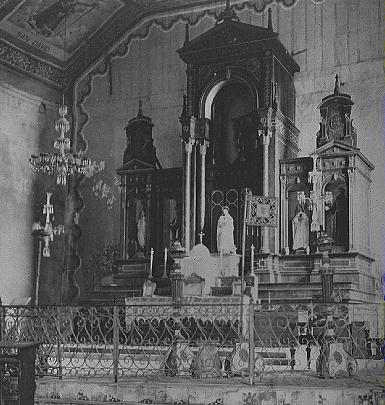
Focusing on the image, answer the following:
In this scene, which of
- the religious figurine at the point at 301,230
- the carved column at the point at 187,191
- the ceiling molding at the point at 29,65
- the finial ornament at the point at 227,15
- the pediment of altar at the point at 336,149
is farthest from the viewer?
the ceiling molding at the point at 29,65

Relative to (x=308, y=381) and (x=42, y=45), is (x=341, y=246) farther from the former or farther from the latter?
(x=42, y=45)

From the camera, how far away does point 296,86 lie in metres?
13.8

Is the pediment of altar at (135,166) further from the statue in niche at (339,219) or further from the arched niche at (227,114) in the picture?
the statue in niche at (339,219)

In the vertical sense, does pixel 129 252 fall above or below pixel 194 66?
below

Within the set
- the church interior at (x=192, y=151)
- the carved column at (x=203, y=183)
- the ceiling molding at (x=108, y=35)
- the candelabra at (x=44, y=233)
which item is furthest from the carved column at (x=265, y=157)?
the candelabra at (x=44, y=233)

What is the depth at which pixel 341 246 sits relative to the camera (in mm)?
12727

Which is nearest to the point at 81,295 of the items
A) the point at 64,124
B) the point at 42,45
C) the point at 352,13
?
the point at 64,124

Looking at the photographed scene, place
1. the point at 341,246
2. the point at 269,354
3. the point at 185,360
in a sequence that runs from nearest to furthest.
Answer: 1. the point at 185,360
2. the point at 269,354
3. the point at 341,246

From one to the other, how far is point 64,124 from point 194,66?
281 cm

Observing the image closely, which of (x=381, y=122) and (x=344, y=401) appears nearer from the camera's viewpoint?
(x=344, y=401)

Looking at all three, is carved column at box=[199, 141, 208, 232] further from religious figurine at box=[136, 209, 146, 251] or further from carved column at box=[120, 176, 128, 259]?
carved column at box=[120, 176, 128, 259]

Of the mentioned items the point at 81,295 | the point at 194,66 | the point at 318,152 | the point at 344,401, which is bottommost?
the point at 344,401

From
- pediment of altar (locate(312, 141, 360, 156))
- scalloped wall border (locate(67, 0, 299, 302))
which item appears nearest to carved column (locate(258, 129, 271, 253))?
pediment of altar (locate(312, 141, 360, 156))

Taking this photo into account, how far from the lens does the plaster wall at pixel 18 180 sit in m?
14.7
